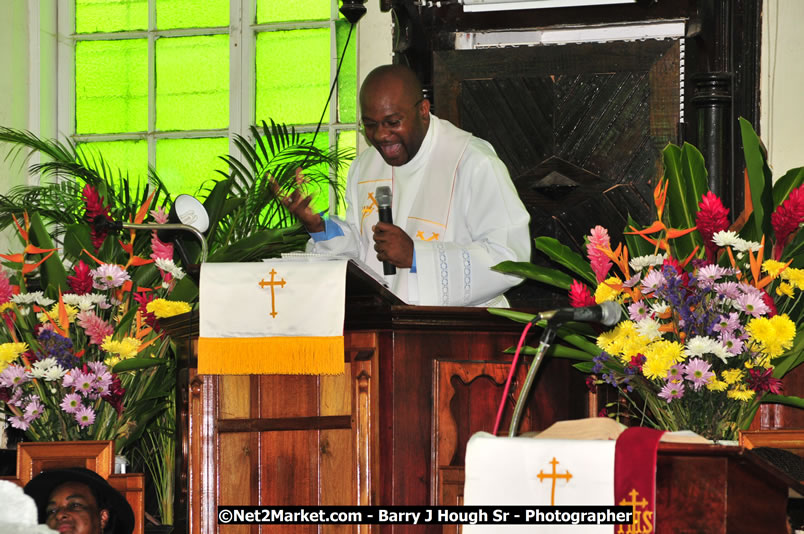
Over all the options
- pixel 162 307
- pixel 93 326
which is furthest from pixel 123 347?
pixel 162 307

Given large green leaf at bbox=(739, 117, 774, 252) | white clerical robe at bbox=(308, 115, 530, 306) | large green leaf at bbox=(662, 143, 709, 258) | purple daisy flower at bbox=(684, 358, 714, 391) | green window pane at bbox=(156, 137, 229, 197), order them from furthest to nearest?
1. green window pane at bbox=(156, 137, 229, 197)
2. white clerical robe at bbox=(308, 115, 530, 306)
3. large green leaf at bbox=(662, 143, 709, 258)
4. large green leaf at bbox=(739, 117, 774, 252)
5. purple daisy flower at bbox=(684, 358, 714, 391)

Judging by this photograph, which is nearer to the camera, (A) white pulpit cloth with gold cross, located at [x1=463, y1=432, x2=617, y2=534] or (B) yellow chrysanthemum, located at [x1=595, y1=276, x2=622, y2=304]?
(A) white pulpit cloth with gold cross, located at [x1=463, y1=432, x2=617, y2=534]

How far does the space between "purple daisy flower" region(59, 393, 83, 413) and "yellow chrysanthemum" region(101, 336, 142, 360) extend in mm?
237

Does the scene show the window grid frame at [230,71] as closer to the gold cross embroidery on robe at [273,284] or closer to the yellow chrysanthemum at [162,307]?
the yellow chrysanthemum at [162,307]

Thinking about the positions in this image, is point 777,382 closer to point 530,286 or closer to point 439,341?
point 439,341

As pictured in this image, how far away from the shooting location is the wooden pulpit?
3896 millimetres

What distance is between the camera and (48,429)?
497 centimetres

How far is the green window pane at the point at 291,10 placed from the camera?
7500mm

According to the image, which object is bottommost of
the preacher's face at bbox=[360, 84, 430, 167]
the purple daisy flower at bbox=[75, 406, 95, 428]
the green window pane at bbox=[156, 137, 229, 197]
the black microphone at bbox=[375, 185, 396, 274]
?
the purple daisy flower at bbox=[75, 406, 95, 428]

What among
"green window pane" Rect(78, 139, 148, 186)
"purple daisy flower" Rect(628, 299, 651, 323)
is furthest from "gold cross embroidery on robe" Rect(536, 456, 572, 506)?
"green window pane" Rect(78, 139, 148, 186)

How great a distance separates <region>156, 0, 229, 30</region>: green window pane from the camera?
25.3 ft

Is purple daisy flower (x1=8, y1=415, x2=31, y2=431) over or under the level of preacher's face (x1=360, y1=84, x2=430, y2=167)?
under

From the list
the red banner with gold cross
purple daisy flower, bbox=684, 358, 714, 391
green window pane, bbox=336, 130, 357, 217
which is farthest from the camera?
green window pane, bbox=336, 130, 357, 217

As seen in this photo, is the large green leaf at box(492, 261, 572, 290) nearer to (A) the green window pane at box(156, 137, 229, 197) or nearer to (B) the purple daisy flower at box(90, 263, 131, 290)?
(B) the purple daisy flower at box(90, 263, 131, 290)
